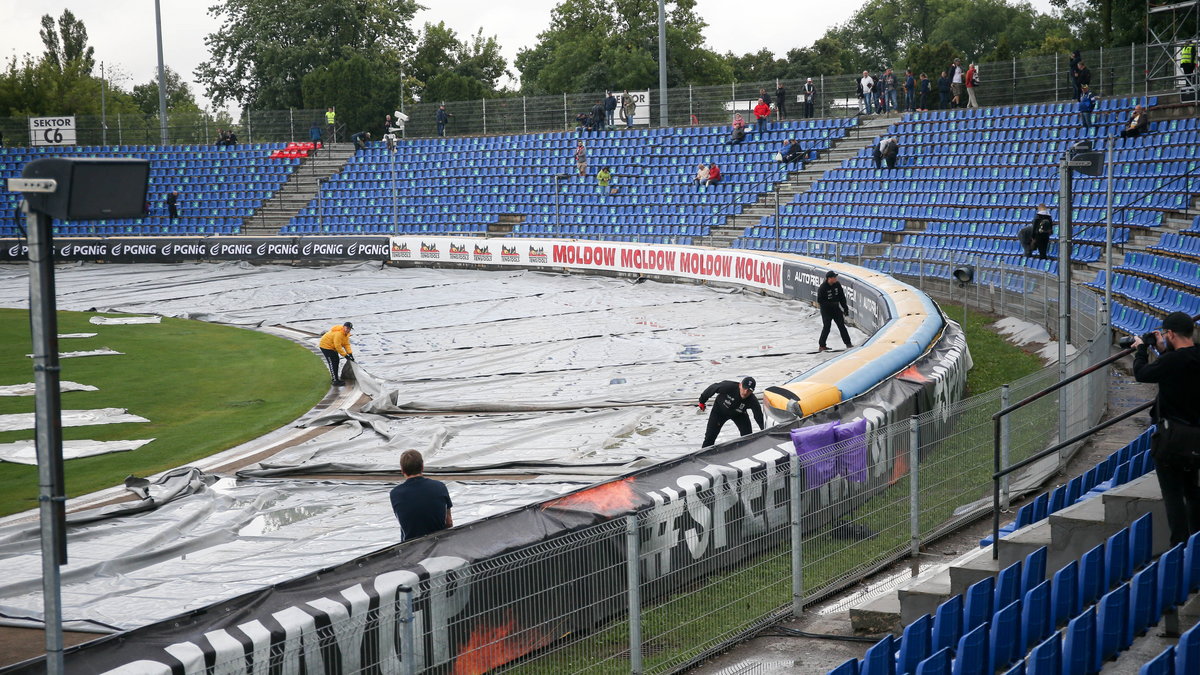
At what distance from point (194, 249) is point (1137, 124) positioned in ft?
107

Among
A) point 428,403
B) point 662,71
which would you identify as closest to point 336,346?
point 428,403

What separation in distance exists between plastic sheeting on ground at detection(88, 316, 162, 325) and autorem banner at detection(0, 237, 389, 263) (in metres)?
13.9

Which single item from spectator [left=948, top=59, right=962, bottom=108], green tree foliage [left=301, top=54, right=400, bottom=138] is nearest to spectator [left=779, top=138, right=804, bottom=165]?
spectator [left=948, top=59, right=962, bottom=108]

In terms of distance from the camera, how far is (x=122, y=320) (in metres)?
30.5

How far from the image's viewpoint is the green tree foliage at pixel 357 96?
222 feet

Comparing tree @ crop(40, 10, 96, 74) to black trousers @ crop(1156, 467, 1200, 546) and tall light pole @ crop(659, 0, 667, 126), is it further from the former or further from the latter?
black trousers @ crop(1156, 467, 1200, 546)

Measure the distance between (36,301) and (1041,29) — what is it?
99.3 m

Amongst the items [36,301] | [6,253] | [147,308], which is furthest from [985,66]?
[36,301]

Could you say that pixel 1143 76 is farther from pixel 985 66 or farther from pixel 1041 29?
pixel 1041 29

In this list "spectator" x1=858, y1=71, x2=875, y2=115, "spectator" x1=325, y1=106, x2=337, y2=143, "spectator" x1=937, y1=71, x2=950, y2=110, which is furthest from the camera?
"spectator" x1=325, y1=106, x2=337, y2=143

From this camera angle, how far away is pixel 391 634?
7863 millimetres

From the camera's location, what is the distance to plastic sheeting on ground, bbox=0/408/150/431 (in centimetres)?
1809

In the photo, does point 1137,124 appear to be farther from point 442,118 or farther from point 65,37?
point 65,37

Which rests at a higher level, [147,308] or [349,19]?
[349,19]
